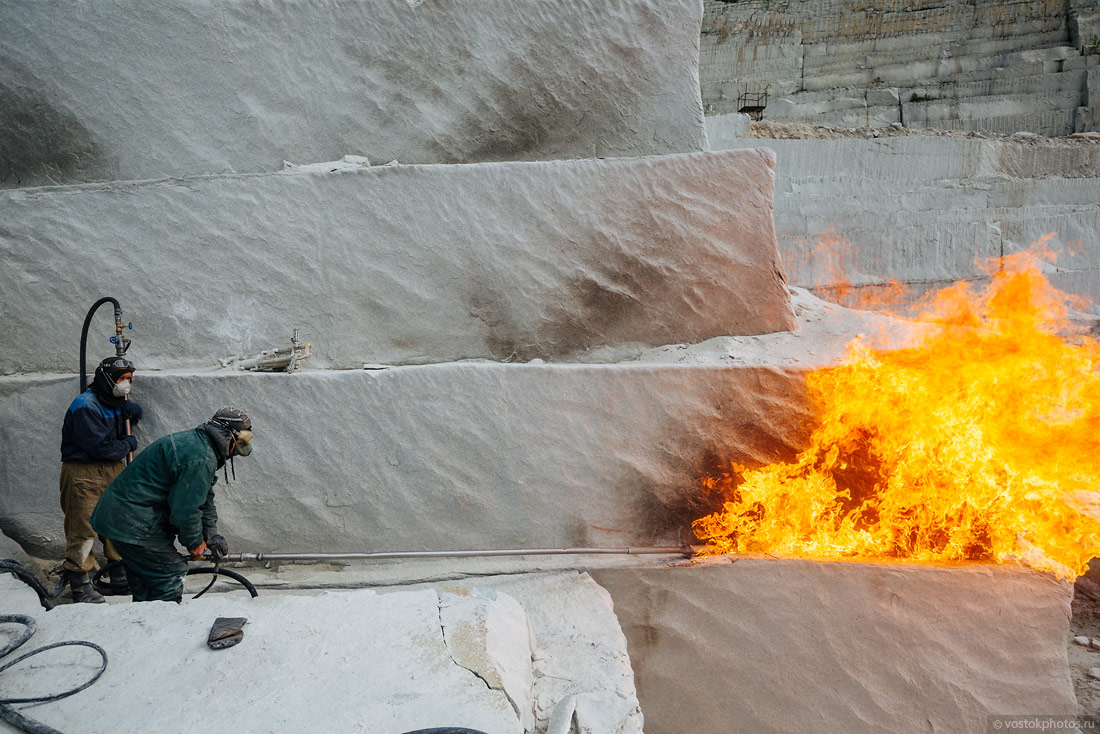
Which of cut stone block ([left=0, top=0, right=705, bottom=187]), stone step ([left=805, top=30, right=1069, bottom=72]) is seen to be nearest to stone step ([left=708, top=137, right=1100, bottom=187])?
stone step ([left=805, top=30, right=1069, bottom=72])

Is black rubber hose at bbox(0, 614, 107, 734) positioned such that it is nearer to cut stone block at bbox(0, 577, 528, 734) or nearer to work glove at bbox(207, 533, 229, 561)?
cut stone block at bbox(0, 577, 528, 734)

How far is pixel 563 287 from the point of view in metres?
4.92

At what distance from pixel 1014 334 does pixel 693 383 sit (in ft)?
8.49

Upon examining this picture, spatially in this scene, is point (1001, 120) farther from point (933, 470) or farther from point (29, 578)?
point (29, 578)

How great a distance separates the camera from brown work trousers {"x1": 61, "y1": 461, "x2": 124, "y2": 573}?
400cm

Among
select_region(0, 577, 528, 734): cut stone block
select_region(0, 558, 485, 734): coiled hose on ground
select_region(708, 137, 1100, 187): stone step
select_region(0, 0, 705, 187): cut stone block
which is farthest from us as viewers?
select_region(708, 137, 1100, 187): stone step

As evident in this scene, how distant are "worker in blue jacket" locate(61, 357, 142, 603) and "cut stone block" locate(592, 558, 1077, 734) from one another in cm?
326

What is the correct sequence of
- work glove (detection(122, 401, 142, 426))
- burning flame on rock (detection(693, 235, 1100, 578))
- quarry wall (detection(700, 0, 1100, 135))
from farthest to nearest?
quarry wall (detection(700, 0, 1100, 135)) → burning flame on rock (detection(693, 235, 1100, 578)) → work glove (detection(122, 401, 142, 426))

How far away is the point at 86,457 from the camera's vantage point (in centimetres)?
401

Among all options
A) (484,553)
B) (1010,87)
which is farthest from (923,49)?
(484,553)

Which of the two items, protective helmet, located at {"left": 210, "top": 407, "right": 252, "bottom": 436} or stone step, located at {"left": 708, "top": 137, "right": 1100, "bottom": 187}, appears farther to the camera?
stone step, located at {"left": 708, "top": 137, "right": 1100, "bottom": 187}

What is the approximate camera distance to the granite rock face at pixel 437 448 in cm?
434

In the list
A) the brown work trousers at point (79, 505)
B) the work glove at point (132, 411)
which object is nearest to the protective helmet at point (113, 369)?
the work glove at point (132, 411)

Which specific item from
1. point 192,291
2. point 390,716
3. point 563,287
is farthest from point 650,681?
point 192,291
